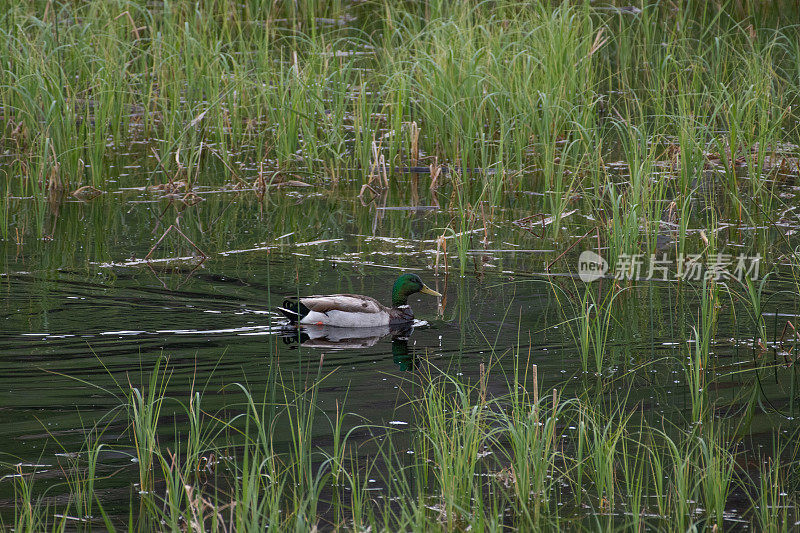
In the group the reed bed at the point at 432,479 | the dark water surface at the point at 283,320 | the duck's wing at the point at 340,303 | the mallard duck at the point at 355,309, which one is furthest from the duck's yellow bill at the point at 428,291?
the reed bed at the point at 432,479

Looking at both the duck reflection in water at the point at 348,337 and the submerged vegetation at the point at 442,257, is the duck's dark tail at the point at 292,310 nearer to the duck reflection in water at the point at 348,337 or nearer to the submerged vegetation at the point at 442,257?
the duck reflection in water at the point at 348,337

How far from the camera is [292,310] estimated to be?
7566 mm

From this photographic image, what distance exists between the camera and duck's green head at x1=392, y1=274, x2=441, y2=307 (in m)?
7.88

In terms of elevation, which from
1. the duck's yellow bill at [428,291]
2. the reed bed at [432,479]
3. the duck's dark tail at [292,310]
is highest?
the duck's yellow bill at [428,291]

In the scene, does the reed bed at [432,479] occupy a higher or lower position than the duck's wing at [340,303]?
lower

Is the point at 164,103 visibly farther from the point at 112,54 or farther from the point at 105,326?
the point at 105,326

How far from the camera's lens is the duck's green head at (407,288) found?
25.8 ft

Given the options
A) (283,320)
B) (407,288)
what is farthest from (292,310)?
(407,288)

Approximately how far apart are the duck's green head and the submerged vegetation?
37cm

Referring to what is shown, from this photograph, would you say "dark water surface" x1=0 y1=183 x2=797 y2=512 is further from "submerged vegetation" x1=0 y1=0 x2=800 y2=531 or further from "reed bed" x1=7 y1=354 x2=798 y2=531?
"reed bed" x1=7 y1=354 x2=798 y2=531

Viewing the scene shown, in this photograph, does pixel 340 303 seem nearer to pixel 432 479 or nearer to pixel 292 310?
pixel 292 310

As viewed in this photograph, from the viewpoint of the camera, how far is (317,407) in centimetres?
563

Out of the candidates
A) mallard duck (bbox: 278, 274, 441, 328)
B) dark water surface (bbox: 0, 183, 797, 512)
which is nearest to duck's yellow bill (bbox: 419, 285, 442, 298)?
mallard duck (bbox: 278, 274, 441, 328)

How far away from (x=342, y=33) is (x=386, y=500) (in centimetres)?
1155
